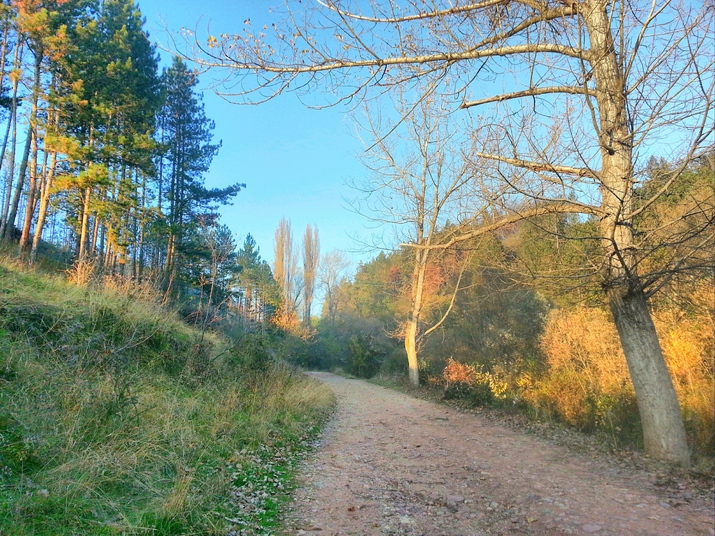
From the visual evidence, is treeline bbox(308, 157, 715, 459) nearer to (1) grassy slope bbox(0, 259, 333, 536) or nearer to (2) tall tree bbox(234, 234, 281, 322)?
(1) grassy slope bbox(0, 259, 333, 536)

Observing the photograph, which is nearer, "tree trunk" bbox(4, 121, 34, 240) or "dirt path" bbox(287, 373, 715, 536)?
"dirt path" bbox(287, 373, 715, 536)

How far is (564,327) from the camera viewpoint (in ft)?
35.7

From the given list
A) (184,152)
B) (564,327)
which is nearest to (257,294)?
(184,152)

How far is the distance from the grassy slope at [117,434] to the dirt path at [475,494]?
64 centimetres

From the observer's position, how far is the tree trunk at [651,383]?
530 cm

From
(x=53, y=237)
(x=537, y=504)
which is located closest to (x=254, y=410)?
(x=537, y=504)

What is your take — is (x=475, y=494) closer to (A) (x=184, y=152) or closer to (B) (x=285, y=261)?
(A) (x=184, y=152)

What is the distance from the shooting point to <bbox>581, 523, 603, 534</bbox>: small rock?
3531 mm

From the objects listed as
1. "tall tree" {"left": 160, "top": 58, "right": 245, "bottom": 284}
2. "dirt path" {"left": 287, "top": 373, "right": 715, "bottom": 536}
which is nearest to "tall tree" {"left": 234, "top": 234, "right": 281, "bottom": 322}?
"tall tree" {"left": 160, "top": 58, "right": 245, "bottom": 284}

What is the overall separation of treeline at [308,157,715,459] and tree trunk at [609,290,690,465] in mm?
605

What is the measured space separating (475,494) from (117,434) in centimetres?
384

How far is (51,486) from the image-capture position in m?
2.98

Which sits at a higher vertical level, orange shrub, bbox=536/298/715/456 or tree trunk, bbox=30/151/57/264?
tree trunk, bbox=30/151/57/264

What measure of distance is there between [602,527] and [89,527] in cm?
414
